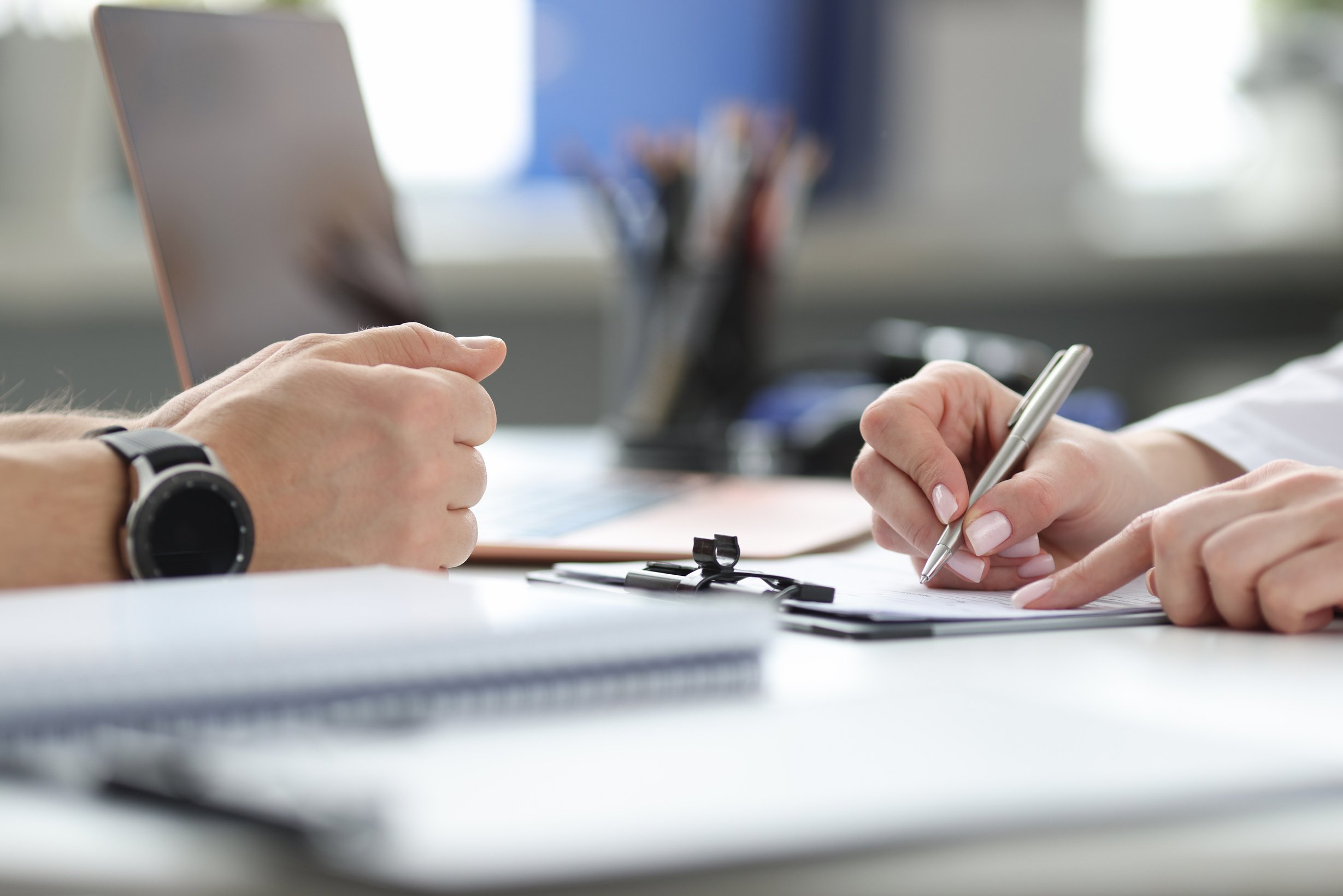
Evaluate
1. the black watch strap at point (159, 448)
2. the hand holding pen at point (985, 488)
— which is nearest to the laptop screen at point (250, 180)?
the black watch strap at point (159, 448)

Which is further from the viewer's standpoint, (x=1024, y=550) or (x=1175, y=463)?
(x=1175, y=463)

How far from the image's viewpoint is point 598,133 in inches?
110

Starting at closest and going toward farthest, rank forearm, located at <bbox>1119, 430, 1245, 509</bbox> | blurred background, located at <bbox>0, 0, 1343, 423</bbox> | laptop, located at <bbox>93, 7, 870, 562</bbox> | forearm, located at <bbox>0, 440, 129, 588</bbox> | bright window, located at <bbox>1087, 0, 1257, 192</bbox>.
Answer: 1. forearm, located at <bbox>0, 440, 129, 588</bbox>
2. forearm, located at <bbox>1119, 430, 1245, 509</bbox>
3. laptop, located at <bbox>93, 7, 870, 562</bbox>
4. blurred background, located at <bbox>0, 0, 1343, 423</bbox>
5. bright window, located at <bbox>1087, 0, 1257, 192</bbox>

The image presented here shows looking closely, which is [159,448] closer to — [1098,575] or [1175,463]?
[1098,575]

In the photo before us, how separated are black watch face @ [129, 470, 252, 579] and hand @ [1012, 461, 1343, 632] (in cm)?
33

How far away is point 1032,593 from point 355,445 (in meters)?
0.30

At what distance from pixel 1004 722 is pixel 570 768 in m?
0.13

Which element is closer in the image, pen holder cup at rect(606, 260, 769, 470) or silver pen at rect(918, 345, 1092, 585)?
silver pen at rect(918, 345, 1092, 585)

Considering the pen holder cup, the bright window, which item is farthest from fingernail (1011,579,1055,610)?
the bright window

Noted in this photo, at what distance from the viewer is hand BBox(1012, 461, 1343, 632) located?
0.54 meters

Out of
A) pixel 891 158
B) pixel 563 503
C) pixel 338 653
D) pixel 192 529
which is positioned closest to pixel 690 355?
pixel 563 503

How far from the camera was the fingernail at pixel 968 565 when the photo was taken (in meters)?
0.63

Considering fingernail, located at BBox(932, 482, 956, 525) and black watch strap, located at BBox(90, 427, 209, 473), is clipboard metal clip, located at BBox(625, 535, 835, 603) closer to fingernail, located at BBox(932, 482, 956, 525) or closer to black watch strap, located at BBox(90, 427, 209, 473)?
fingernail, located at BBox(932, 482, 956, 525)

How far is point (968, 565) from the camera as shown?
25.0 inches
